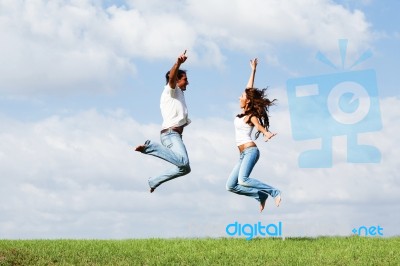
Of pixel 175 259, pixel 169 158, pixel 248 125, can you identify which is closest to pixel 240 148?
pixel 248 125

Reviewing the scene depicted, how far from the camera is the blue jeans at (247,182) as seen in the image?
16.5 metres

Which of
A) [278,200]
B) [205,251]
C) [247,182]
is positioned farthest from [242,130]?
[205,251]

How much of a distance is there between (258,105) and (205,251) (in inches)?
144

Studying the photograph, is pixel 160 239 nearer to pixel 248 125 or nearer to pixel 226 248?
pixel 226 248

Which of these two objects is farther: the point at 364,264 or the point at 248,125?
the point at 248,125

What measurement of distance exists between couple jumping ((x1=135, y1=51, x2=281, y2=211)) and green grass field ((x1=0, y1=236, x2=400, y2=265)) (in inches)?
51.5

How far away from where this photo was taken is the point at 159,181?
16266 mm

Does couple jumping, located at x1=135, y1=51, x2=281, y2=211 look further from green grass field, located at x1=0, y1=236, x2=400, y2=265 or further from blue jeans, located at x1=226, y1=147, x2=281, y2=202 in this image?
green grass field, located at x1=0, y1=236, x2=400, y2=265

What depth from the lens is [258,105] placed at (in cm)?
1677

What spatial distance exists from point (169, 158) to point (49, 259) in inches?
134

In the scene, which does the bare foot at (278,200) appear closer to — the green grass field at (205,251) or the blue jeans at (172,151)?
the green grass field at (205,251)

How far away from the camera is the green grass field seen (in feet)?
49.6

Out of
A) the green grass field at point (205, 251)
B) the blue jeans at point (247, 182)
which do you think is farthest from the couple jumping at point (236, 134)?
the green grass field at point (205, 251)

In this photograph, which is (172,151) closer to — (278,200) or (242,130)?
(242,130)
